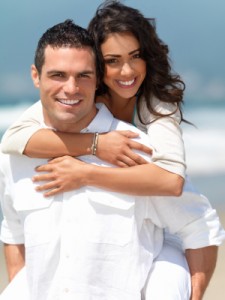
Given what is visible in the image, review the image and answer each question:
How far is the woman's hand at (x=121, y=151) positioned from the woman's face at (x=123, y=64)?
1.20 ft

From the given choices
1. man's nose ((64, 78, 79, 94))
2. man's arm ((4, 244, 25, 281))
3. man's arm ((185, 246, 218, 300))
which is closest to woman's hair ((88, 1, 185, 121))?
man's nose ((64, 78, 79, 94))

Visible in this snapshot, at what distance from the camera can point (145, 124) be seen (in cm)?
304

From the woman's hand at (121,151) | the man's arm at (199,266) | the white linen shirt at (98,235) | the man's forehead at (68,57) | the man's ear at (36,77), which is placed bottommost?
the man's arm at (199,266)

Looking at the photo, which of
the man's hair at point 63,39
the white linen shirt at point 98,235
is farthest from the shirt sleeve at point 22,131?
the man's hair at point 63,39

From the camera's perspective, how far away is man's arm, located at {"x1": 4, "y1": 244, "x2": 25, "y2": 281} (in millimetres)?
3023

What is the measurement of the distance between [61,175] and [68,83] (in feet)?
1.10

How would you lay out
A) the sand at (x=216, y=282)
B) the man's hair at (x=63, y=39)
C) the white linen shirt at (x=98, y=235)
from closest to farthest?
1. the white linen shirt at (x=98, y=235)
2. the man's hair at (x=63, y=39)
3. the sand at (x=216, y=282)

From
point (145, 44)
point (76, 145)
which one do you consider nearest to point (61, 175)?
point (76, 145)

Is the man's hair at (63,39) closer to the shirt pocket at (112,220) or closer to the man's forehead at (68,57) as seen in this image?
the man's forehead at (68,57)

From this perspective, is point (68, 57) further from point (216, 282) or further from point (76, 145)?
point (216, 282)

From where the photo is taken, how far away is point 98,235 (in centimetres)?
263

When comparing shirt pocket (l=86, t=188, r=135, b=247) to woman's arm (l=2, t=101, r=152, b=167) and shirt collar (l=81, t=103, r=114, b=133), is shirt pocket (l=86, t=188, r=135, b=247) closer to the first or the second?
woman's arm (l=2, t=101, r=152, b=167)

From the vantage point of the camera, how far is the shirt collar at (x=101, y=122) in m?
2.84

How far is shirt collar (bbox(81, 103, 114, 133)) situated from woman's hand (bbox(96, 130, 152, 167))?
8 cm
